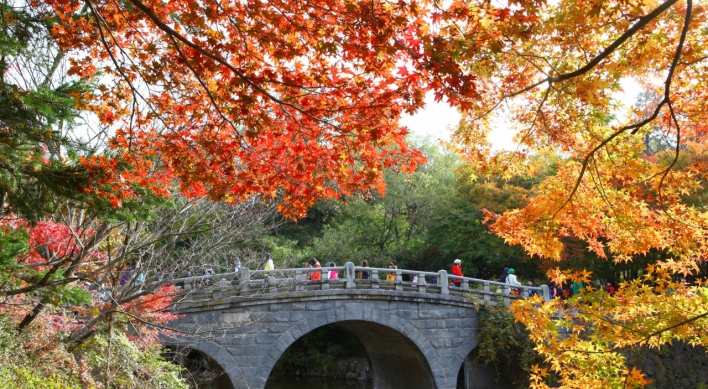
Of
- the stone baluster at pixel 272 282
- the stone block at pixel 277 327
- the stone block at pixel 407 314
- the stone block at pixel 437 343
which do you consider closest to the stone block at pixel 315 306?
the stone block at pixel 277 327

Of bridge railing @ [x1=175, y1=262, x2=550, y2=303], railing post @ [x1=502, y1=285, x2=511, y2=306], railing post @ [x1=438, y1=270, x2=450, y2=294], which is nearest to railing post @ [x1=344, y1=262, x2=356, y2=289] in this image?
bridge railing @ [x1=175, y1=262, x2=550, y2=303]

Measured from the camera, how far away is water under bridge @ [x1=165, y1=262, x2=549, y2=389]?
37.7ft

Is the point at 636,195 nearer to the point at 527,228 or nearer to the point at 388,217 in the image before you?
the point at 527,228

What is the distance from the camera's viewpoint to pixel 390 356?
52.3 feet

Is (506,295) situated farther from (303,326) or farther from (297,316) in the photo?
(297,316)

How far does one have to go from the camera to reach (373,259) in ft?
70.0

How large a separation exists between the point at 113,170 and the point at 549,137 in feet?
13.2

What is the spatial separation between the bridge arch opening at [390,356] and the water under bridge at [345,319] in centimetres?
4

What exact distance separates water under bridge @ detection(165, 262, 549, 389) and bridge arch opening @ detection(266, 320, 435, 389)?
0.04 metres

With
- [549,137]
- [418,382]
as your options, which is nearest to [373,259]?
[418,382]

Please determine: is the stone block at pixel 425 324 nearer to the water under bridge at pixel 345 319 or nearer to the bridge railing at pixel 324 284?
the water under bridge at pixel 345 319

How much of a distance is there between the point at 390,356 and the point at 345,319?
3555 mm

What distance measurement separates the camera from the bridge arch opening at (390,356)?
14258 millimetres

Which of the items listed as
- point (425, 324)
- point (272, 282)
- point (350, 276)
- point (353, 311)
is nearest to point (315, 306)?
point (353, 311)
